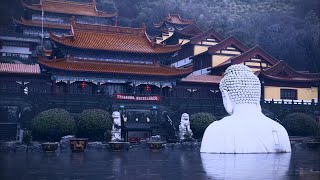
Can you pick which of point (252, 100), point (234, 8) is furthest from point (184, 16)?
point (252, 100)

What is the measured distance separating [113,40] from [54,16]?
29.1 metres

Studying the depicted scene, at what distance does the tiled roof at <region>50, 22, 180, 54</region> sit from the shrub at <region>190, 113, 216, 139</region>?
8768 millimetres

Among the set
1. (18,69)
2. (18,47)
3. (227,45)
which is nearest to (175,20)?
(227,45)

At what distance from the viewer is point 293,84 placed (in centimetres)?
3888

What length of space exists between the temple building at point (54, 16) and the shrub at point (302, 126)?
3922 cm

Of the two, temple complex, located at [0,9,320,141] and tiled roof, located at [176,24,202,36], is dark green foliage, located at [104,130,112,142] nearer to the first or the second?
temple complex, located at [0,9,320,141]

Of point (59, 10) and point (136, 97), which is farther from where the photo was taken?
point (59, 10)

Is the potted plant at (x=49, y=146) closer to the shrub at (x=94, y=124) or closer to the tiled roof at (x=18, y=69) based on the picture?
the shrub at (x=94, y=124)

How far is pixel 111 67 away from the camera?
35.2 metres

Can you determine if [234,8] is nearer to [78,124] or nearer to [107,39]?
[107,39]

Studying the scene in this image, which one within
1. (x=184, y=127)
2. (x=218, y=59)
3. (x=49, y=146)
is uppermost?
(x=218, y=59)

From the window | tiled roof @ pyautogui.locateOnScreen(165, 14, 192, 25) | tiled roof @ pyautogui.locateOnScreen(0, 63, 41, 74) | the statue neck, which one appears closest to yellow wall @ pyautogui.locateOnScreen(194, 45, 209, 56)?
the window

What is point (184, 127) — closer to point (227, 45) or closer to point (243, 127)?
point (243, 127)

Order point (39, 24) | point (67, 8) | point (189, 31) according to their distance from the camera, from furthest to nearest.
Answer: point (67, 8), point (39, 24), point (189, 31)
